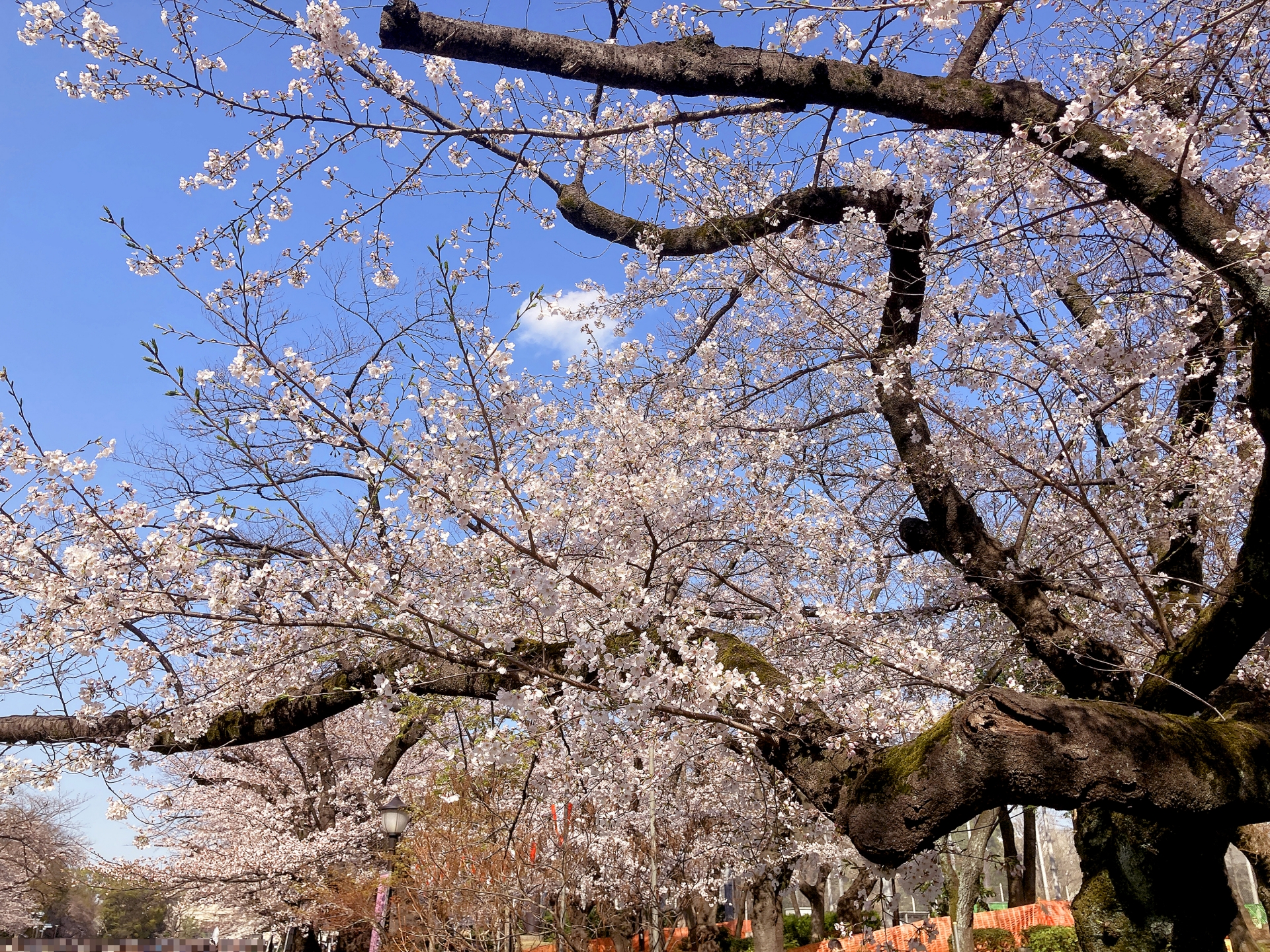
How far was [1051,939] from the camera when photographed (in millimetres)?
13703

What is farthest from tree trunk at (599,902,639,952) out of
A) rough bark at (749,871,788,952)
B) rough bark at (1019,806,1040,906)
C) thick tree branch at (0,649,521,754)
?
rough bark at (1019,806,1040,906)

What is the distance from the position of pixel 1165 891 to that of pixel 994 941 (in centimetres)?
1438

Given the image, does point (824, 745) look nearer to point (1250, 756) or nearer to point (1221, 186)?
point (1250, 756)

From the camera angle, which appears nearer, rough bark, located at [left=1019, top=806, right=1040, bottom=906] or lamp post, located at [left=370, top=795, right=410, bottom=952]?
lamp post, located at [left=370, top=795, right=410, bottom=952]

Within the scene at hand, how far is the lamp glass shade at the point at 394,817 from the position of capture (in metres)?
8.49

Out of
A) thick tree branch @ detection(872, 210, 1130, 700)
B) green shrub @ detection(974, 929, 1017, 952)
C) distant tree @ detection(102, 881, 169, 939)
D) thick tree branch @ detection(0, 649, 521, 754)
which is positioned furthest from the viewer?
distant tree @ detection(102, 881, 169, 939)

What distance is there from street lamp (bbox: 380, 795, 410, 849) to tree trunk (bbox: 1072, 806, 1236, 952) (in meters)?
6.77

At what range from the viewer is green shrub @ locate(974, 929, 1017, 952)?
14.7 m

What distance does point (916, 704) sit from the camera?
14.1 feet

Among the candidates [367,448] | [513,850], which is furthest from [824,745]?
[513,850]

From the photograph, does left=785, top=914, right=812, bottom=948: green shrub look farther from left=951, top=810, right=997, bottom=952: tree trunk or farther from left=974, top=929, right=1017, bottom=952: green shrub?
left=951, top=810, right=997, bottom=952: tree trunk

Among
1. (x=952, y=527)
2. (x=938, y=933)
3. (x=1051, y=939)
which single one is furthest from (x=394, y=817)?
(x=1051, y=939)

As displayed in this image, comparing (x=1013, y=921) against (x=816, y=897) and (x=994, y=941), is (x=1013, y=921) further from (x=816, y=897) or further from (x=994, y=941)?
(x=816, y=897)

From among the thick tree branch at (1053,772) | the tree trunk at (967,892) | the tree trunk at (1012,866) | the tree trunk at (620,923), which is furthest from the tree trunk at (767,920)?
the thick tree branch at (1053,772)
